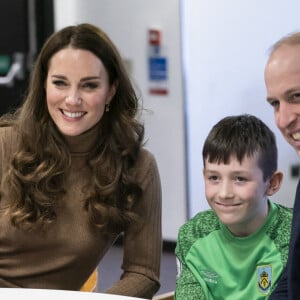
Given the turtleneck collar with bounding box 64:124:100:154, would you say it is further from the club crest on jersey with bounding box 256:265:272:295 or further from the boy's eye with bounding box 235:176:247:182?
the club crest on jersey with bounding box 256:265:272:295

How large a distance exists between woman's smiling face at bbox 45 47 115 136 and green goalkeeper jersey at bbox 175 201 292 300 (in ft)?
1.45

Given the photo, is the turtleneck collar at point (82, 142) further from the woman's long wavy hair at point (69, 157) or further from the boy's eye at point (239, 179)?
the boy's eye at point (239, 179)

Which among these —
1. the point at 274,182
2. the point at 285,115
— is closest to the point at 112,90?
the point at 274,182

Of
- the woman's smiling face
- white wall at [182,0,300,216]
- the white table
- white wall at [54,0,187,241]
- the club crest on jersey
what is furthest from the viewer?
white wall at [54,0,187,241]

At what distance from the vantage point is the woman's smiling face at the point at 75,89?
6.36 ft

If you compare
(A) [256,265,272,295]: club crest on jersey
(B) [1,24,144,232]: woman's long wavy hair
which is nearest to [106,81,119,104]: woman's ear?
(B) [1,24,144,232]: woman's long wavy hair

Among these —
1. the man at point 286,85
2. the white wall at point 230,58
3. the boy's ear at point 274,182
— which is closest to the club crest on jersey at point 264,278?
the boy's ear at point 274,182

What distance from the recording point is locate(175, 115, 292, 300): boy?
5.77ft

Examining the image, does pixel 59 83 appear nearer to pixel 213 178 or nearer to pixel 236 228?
pixel 213 178

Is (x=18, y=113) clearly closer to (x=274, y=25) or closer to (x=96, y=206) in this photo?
(x=96, y=206)

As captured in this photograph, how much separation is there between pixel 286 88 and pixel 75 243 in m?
0.90

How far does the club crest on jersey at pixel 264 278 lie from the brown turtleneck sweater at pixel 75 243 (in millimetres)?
345

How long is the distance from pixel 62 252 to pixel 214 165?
51cm

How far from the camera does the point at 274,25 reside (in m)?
4.29
